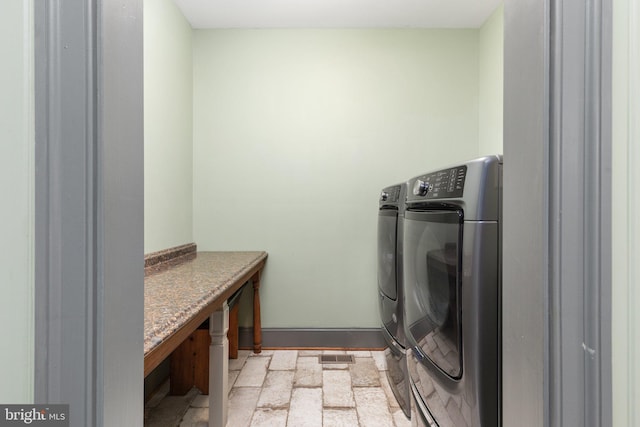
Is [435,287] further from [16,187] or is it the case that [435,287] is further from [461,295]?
[16,187]

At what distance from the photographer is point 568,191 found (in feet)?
1.77

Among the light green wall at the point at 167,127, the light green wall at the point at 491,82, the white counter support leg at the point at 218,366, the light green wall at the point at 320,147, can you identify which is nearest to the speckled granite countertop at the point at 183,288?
the white counter support leg at the point at 218,366

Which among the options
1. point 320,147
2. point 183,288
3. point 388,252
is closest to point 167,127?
point 320,147

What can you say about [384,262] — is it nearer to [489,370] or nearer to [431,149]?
[431,149]

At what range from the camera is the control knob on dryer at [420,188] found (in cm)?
141

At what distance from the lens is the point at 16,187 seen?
490mm

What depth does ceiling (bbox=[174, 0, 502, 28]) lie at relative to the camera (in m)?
2.54

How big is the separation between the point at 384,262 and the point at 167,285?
4.50ft

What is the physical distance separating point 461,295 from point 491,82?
217 centimetres

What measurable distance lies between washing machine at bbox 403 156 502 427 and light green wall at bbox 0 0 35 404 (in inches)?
39.3

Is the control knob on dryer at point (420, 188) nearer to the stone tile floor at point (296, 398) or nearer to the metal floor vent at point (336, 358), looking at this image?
the stone tile floor at point (296, 398)

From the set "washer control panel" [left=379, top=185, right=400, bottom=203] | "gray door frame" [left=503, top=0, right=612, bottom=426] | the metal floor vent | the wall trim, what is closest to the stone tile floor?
the metal floor vent

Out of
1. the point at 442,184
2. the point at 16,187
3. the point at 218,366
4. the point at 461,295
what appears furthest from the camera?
the point at 218,366

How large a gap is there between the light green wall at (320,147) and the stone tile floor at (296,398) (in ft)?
1.40
